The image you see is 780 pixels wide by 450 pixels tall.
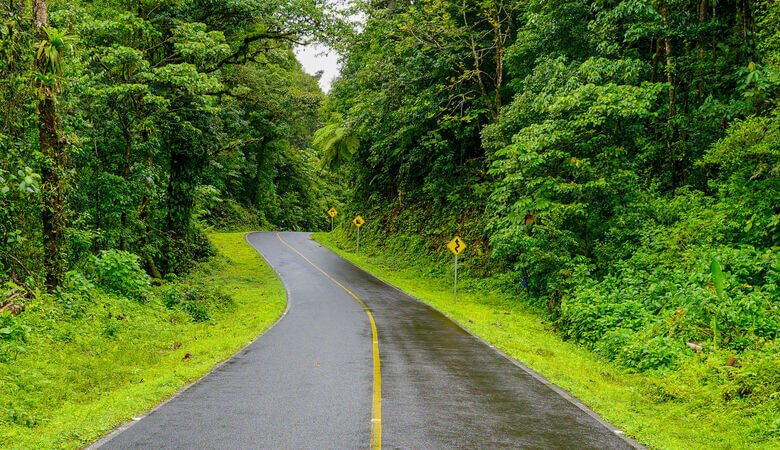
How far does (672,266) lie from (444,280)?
1252 cm

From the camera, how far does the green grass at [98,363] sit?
569 centimetres

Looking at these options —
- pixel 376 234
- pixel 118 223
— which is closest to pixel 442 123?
pixel 376 234

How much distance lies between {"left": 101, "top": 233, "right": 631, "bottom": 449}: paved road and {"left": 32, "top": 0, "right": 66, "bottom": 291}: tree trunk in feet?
15.1

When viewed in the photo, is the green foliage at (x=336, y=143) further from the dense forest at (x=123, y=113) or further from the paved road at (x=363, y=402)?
the paved road at (x=363, y=402)

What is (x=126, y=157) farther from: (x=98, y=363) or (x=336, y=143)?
(x=336, y=143)

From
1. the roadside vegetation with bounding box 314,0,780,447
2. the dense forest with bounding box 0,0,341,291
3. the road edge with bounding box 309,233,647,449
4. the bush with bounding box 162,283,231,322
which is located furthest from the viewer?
the bush with bounding box 162,283,231,322

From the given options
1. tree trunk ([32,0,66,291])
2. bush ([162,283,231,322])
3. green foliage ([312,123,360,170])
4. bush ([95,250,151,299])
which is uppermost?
green foliage ([312,123,360,170])

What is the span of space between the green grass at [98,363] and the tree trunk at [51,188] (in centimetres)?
97

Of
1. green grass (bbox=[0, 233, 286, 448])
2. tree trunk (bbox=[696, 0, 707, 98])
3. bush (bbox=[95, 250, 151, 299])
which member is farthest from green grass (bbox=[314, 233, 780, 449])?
tree trunk (bbox=[696, 0, 707, 98])

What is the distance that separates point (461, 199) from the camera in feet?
88.8

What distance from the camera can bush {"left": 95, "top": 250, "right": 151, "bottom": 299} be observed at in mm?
11991

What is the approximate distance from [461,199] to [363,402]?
2133cm

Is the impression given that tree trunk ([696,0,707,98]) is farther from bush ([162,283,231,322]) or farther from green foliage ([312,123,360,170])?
green foliage ([312,123,360,170])

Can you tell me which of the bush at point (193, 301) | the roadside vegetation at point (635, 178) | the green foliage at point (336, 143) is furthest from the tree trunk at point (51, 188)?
the green foliage at point (336, 143)
